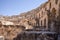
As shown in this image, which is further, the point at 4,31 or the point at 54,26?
the point at 4,31

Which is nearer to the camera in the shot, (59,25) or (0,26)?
(59,25)

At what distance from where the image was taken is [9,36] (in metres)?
16.4

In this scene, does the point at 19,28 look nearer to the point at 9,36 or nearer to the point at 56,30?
the point at 9,36

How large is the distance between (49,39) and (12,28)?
230 inches

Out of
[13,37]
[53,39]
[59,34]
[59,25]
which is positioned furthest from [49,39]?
[13,37]

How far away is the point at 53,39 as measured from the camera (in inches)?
545

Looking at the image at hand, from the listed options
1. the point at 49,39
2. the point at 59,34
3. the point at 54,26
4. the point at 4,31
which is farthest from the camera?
the point at 4,31

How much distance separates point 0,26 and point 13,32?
6.03 feet

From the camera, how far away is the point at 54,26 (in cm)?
1584

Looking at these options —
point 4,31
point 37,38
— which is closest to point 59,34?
point 37,38

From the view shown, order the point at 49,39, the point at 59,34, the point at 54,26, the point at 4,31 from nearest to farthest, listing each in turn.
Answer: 1. the point at 49,39
2. the point at 59,34
3. the point at 54,26
4. the point at 4,31

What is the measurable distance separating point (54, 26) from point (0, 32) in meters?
6.12

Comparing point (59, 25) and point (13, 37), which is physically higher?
point (59, 25)

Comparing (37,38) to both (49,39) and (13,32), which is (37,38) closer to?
(49,39)
